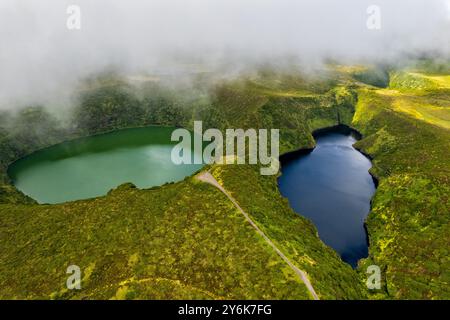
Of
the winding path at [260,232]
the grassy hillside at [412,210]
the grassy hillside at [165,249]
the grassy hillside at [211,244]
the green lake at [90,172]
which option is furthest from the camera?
the green lake at [90,172]

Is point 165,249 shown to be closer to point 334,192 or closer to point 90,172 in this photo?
point 334,192

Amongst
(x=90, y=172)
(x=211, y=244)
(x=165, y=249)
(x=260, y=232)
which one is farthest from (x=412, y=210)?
(x=90, y=172)

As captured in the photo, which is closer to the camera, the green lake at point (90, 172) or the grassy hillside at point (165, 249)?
the grassy hillside at point (165, 249)

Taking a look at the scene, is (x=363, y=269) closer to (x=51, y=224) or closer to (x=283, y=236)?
(x=283, y=236)

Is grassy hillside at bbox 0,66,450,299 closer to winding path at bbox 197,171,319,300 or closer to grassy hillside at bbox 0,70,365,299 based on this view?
grassy hillside at bbox 0,70,365,299

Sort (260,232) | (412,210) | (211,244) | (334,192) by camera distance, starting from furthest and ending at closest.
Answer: (334,192)
(412,210)
(260,232)
(211,244)

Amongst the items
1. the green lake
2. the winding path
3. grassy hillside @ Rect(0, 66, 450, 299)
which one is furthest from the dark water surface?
the green lake

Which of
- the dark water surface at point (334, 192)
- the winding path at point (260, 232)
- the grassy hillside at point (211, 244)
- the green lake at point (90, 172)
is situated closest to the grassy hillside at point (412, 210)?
the grassy hillside at point (211, 244)

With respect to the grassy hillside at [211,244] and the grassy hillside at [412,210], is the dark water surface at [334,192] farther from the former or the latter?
the grassy hillside at [211,244]
